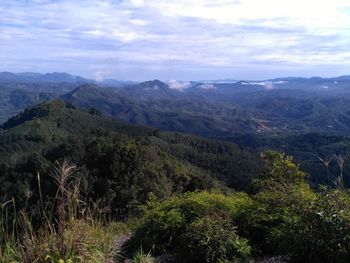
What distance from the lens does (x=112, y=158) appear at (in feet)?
102

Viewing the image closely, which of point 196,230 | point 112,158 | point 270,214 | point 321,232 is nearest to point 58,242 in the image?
point 196,230

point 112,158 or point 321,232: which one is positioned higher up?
point 321,232

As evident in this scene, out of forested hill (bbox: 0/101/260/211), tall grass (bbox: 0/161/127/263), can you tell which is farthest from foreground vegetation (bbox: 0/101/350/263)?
forested hill (bbox: 0/101/260/211)

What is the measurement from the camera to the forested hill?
A: 95.5 ft

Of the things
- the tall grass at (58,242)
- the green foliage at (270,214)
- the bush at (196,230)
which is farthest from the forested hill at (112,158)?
the green foliage at (270,214)

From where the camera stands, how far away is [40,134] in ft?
241

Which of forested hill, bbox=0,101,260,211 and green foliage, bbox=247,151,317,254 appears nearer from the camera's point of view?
green foliage, bbox=247,151,317,254

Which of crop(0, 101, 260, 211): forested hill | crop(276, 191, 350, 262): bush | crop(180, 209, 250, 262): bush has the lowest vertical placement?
crop(0, 101, 260, 211): forested hill

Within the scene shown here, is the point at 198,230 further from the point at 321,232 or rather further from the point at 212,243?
the point at 321,232

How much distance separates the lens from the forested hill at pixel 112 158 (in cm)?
2909

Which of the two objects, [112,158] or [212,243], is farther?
[112,158]

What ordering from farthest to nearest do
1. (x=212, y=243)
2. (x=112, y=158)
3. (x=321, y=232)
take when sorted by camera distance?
(x=112, y=158) → (x=212, y=243) → (x=321, y=232)

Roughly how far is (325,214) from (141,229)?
256cm

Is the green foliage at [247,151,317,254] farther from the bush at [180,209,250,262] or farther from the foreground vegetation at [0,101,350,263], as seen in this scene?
the bush at [180,209,250,262]
